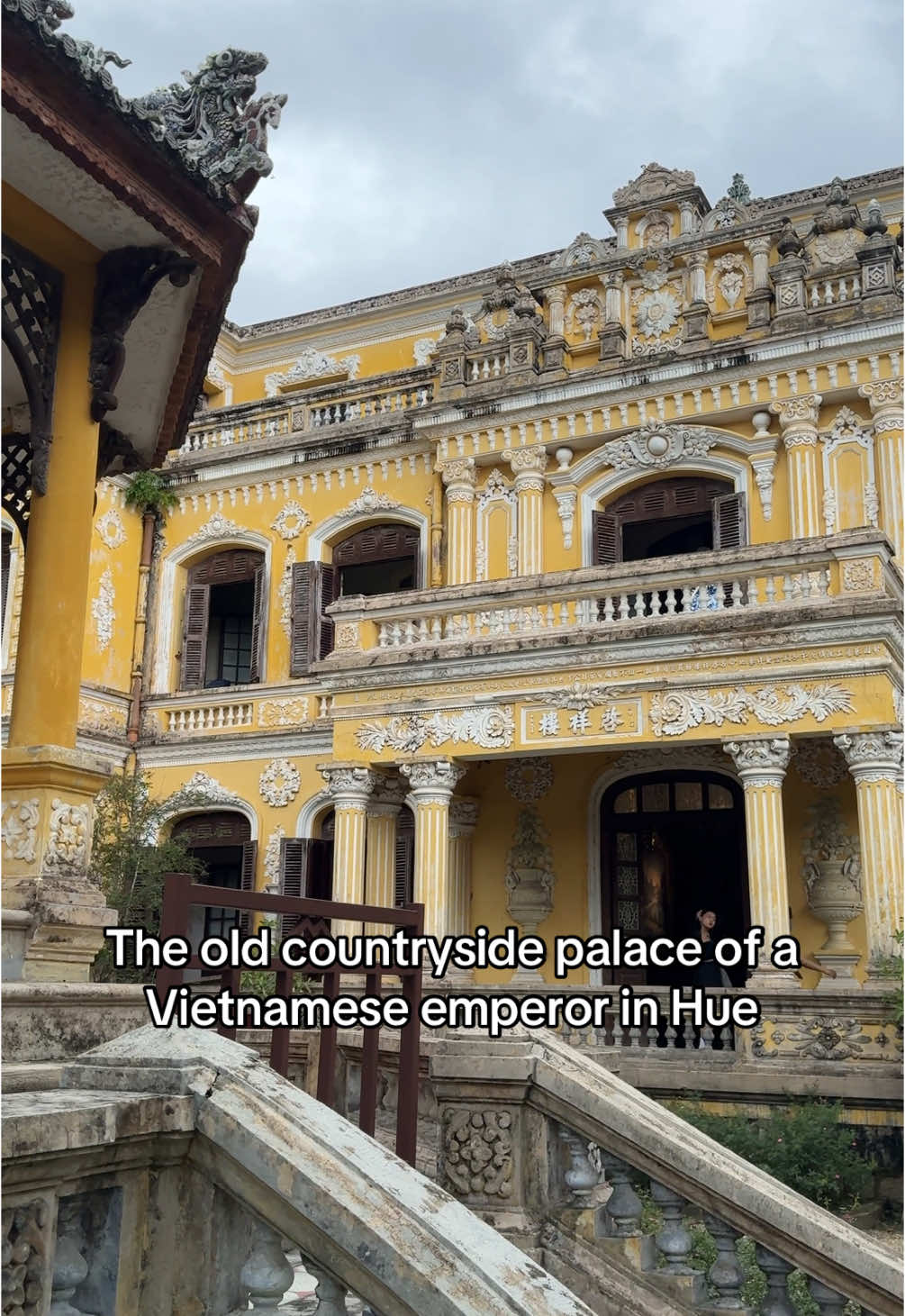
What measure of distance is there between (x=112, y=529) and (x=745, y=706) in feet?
32.9

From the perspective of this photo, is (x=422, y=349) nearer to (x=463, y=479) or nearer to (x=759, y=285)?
(x=463, y=479)

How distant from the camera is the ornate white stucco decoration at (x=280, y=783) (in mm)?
16797

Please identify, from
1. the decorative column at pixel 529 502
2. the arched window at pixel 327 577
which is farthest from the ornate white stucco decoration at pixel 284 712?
the decorative column at pixel 529 502

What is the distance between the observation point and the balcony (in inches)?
465

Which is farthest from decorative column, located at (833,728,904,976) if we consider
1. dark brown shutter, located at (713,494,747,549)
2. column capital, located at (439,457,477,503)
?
column capital, located at (439,457,477,503)

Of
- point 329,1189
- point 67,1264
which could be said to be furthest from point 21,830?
point 329,1189

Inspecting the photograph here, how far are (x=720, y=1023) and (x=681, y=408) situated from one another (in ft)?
24.7

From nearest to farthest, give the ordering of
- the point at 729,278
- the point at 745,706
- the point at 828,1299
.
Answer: the point at 828,1299 → the point at 745,706 → the point at 729,278

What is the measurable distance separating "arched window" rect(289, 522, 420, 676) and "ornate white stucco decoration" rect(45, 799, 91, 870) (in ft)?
40.5

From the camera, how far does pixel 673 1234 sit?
4020 millimetres

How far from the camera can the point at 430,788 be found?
525 inches

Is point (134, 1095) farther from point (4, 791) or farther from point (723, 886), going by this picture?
point (723, 886)

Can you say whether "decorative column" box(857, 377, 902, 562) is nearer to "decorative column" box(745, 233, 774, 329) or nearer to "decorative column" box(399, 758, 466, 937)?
"decorative column" box(745, 233, 774, 329)

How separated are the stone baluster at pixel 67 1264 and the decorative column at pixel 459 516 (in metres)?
13.7
